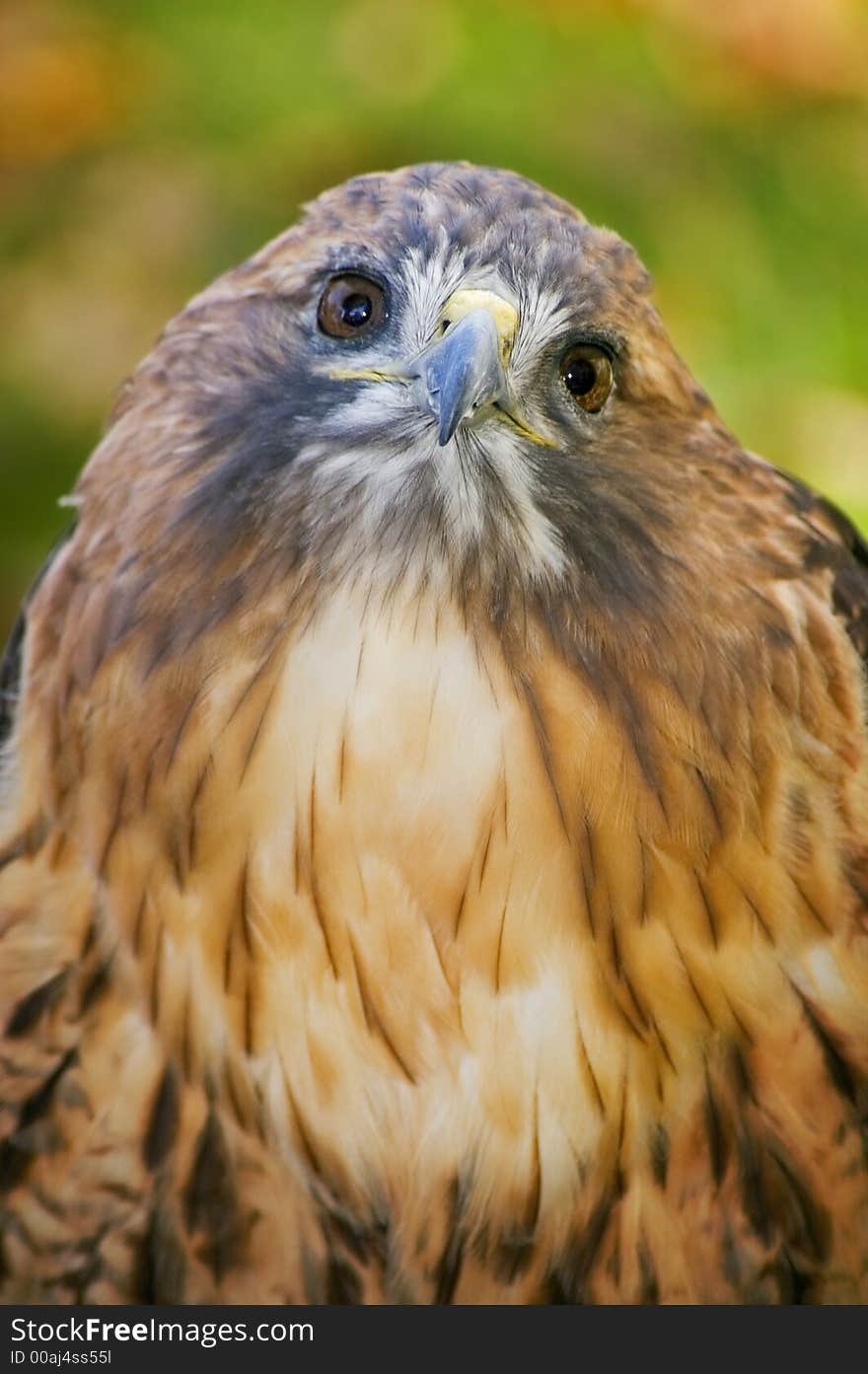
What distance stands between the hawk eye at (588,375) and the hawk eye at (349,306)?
13cm

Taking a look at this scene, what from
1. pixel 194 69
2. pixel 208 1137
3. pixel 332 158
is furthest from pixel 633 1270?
pixel 194 69

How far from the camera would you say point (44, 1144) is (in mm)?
1434

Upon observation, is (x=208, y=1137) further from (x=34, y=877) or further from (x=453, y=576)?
(x=453, y=576)

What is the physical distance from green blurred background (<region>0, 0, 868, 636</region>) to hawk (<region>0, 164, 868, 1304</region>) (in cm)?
137

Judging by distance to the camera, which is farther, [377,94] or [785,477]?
[377,94]

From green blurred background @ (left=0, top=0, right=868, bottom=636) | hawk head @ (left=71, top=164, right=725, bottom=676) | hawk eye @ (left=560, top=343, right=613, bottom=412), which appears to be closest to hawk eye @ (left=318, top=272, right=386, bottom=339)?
hawk head @ (left=71, top=164, right=725, bottom=676)

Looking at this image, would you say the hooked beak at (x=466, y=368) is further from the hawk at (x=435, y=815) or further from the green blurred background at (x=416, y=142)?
Answer: the green blurred background at (x=416, y=142)

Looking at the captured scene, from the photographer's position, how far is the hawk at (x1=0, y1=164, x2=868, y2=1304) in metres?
1.26

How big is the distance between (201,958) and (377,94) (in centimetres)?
180

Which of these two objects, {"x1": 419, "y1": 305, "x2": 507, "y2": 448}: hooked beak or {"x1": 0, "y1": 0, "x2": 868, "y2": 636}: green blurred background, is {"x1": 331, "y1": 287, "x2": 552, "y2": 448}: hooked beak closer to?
{"x1": 419, "y1": 305, "x2": 507, "y2": 448}: hooked beak

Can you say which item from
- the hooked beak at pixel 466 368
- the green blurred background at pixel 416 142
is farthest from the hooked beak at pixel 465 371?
the green blurred background at pixel 416 142

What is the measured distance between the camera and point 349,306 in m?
1.30

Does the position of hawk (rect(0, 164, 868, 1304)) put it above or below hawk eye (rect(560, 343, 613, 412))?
below

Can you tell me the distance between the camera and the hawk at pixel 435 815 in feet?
4.13
